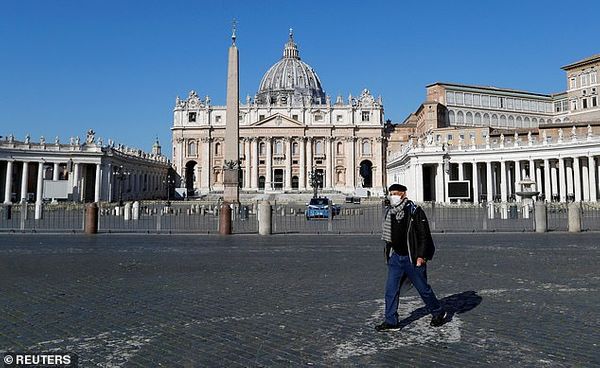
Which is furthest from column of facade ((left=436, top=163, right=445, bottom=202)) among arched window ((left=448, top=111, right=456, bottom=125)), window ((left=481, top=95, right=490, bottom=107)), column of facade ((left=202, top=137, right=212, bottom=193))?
column of facade ((left=202, top=137, right=212, bottom=193))

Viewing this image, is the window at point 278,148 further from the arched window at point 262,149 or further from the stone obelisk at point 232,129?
the stone obelisk at point 232,129

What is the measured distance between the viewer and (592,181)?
4447cm

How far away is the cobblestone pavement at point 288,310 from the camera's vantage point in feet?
14.4

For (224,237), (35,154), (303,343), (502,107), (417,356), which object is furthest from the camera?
(502,107)

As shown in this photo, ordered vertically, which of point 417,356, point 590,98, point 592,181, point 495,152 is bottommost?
point 417,356

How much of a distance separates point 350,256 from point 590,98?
62.7 metres

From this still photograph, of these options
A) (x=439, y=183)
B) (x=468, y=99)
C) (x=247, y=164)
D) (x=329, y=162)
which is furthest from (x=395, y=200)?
(x=247, y=164)

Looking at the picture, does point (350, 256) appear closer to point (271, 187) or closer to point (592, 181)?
point (592, 181)

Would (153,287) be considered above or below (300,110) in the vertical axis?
below

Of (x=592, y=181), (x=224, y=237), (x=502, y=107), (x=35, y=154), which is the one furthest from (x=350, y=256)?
(x=502, y=107)

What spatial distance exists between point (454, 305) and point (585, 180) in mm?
47839

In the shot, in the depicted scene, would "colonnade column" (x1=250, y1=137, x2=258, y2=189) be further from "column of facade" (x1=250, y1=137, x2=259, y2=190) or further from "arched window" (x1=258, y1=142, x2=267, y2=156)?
"arched window" (x1=258, y1=142, x2=267, y2=156)

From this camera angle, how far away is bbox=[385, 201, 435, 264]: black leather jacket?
5.15 m

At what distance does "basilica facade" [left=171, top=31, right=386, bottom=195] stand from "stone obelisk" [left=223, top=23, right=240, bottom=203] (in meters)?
50.3
